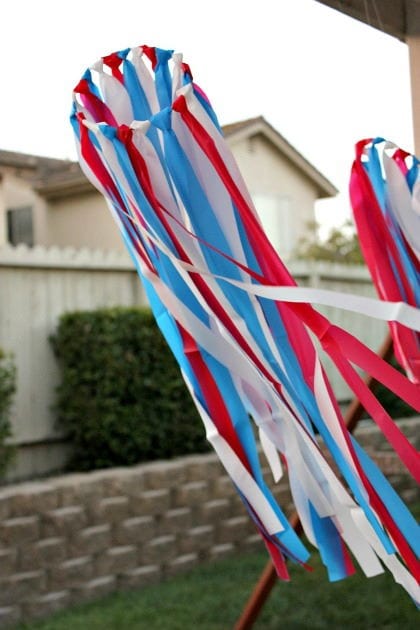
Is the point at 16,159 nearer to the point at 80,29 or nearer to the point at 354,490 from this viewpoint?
the point at 80,29

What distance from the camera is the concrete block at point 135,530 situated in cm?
435

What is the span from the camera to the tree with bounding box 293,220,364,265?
1310 cm

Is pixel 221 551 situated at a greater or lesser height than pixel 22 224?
lesser

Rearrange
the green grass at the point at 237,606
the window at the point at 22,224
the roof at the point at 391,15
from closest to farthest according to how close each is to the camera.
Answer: the roof at the point at 391,15 < the green grass at the point at 237,606 < the window at the point at 22,224

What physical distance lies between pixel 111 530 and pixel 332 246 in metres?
10.9

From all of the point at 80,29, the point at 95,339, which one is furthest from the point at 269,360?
the point at 80,29

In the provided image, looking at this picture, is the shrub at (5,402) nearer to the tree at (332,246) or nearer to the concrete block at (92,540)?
the concrete block at (92,540)

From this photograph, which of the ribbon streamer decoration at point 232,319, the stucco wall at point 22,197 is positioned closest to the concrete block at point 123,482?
the ribbon streamer decoration at point 232,319

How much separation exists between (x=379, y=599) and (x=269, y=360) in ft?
9.32

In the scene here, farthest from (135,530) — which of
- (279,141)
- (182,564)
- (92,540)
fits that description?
(279,141)

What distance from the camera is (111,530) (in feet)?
14.1

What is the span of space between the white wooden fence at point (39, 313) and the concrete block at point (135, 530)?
22.0 inches

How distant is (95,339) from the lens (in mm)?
4562

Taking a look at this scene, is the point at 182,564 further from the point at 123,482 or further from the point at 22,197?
the point at 22,197
